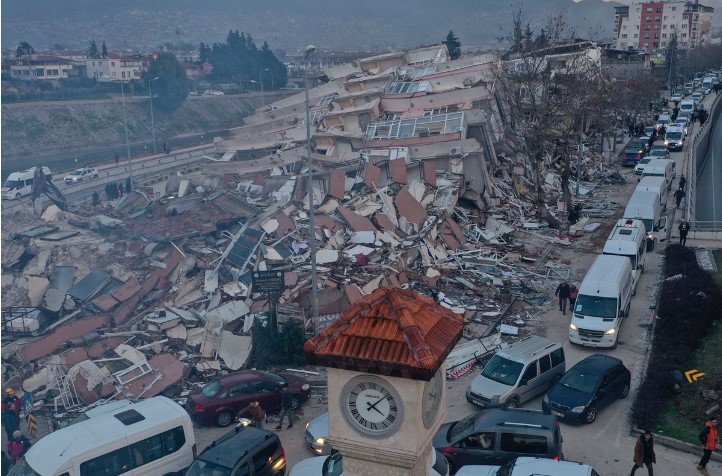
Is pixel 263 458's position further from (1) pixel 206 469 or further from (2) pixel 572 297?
(2) pixel 572 297

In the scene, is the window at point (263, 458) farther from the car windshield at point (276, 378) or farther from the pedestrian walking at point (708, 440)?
the pedestrian walking at point (708, 440)

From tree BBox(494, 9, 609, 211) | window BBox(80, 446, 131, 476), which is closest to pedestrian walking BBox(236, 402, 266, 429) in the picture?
window BBox(80, 446, 131, 476)

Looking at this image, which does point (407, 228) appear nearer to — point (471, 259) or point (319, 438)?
point (471, 259)

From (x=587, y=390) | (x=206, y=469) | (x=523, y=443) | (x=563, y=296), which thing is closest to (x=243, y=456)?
(x=206, y=469)

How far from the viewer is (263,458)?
457 inches

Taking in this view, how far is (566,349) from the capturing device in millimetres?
17969

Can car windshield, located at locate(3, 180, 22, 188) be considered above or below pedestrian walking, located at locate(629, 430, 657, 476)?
above

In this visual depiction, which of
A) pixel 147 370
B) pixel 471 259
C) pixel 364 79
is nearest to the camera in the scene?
pixel 147 370

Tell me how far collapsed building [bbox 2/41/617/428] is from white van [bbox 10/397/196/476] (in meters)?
4.11

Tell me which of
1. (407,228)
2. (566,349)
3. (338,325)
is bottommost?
(566,349)

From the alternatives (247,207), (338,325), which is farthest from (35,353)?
(338,325)

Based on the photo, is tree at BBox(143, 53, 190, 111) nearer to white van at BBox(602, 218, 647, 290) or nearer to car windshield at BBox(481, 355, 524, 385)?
white van at BBox(602, 218, 647, 290)

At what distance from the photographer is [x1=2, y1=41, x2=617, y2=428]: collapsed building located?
17469 mm

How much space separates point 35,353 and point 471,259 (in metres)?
14.3
